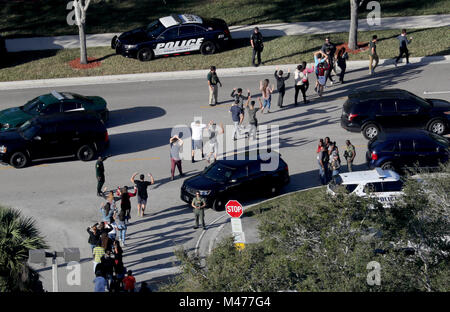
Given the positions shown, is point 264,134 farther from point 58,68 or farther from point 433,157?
point 58,68

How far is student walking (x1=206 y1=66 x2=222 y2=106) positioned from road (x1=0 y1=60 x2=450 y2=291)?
44 centimetres

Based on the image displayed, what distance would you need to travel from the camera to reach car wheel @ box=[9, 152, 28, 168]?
75.0ft

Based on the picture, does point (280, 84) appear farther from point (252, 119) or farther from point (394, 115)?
point (394, 115)

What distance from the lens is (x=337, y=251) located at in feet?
38.8

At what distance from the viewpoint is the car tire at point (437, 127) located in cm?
2436

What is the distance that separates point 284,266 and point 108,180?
12.1m

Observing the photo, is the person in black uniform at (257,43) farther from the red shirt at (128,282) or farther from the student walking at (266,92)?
the red shirt at (128,282)

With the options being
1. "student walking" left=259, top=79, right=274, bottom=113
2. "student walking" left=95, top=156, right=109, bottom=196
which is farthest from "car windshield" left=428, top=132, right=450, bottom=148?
"student walking" left=95, top=156, right=109, bottom=196

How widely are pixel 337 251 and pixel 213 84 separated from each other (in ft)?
53.7

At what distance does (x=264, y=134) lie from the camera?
2527 centimetres

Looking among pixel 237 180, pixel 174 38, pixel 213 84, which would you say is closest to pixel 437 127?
pixel 237 180

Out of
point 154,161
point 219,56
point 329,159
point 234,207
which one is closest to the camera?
point 234,207

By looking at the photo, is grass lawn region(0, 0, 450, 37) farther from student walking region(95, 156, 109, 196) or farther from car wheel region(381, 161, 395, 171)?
student walking region(95, 156, 109, 196)
